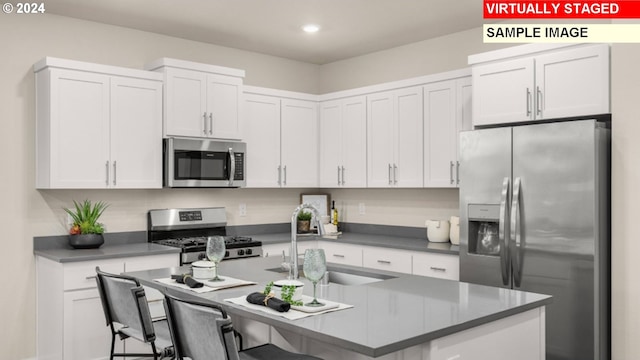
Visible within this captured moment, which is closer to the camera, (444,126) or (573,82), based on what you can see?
(573,82)

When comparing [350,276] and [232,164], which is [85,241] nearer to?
[232,164]

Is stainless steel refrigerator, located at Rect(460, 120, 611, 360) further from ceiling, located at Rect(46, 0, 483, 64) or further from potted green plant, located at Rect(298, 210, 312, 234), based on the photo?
potted green plant, located at Rect(298, 210, 312, 234)

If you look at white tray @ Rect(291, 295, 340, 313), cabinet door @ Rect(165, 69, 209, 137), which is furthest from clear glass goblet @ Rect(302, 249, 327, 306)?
cabinet door @ Rect(165, 69, 209, 137)

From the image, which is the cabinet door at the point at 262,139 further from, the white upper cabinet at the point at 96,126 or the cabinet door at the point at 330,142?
the white upper cabinet at the point at 96,126

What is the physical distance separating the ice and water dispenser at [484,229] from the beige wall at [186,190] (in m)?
0.70

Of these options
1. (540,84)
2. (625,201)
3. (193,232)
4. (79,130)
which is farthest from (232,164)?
(625,201)

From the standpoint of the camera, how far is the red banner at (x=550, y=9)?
3744 millimetres

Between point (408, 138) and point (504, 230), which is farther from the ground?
point (408, 138)

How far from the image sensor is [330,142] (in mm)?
5387

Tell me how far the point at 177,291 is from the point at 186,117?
2.19 metres

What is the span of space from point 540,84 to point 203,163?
8.73 feet

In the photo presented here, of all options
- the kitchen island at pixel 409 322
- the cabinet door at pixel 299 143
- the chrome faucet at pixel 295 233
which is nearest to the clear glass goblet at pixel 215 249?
the kitchen island at pixel 409 322

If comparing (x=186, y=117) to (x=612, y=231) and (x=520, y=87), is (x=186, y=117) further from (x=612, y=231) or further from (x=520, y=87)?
(x=612, y=231)

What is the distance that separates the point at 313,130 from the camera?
546cm
